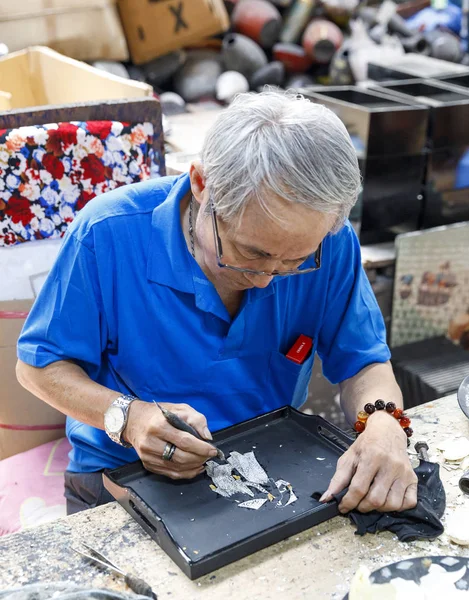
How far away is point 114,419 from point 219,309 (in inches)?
13.4

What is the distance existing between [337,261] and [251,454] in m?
0.53

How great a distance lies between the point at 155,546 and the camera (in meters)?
1.35

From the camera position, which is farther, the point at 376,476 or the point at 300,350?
the point at 300,350

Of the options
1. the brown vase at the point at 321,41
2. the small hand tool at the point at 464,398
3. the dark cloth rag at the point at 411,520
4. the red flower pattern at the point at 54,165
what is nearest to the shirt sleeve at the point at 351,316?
the small hand tool at the point at 464,398

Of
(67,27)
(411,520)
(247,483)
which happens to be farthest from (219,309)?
(67,27)

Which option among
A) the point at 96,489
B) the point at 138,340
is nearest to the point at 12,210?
the point at 138,340

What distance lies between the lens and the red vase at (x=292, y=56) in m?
4.36

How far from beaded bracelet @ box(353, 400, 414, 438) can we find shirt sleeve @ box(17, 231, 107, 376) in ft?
2.03

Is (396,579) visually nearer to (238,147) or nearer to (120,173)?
(238,147)

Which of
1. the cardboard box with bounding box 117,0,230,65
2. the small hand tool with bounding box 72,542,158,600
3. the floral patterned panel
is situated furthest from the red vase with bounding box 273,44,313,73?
the small hand tool with bounding box 72,542,158,600

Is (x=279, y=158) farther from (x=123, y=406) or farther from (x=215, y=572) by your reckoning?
(x=215, y=572)

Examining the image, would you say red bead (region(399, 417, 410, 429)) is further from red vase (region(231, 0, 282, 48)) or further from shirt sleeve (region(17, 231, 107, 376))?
red vase (region(231, 0, 282, 48))

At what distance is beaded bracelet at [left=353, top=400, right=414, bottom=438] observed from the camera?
5.28 ft

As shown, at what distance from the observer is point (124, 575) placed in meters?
1.26
